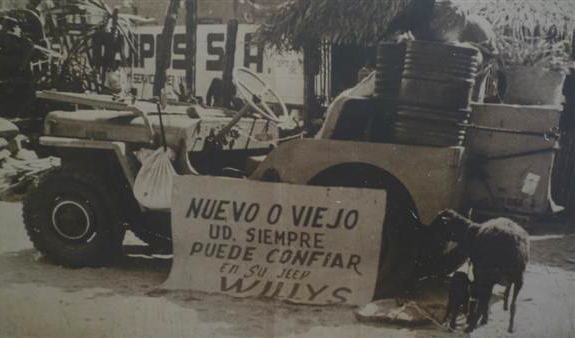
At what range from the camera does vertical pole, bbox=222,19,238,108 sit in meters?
4.42

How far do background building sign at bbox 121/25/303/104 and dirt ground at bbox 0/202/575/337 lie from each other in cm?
173

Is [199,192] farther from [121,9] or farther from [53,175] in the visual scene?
[121,9]

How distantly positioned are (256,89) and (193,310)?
1.77 m

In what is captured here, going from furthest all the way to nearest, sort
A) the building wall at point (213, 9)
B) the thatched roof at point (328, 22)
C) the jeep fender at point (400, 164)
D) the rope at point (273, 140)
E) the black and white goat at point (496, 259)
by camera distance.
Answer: the rope at point (273, 140), the building wall at point (213, 9), the thatched roof at point (328, 22), the jeep fender at point (400, 164), the black and white goat at point (496, 259)

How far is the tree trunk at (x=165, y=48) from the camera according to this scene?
14.4 feet

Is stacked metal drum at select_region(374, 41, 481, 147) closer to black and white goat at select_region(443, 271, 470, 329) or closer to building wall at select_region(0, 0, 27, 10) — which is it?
black and white goat at select_region(443, 271, 470, 329)

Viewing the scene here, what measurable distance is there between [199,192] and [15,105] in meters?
1.86

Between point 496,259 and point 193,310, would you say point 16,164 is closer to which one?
point 193,310

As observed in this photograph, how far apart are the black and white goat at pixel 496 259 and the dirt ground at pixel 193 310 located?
0.18 metres

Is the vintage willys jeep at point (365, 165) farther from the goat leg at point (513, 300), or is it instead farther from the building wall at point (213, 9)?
the building wall at point (213, 9)

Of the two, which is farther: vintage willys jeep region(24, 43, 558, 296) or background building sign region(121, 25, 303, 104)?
background building sign region(121, 25, 303, 104)

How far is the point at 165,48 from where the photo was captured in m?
4.53

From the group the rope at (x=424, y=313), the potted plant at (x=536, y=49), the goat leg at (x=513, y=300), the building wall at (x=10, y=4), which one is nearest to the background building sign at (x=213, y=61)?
the building wall at (x=10, y=4)

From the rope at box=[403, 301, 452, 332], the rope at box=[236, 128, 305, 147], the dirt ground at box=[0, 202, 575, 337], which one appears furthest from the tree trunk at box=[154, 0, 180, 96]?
the rope at box=[403, 301, 452, 332]
